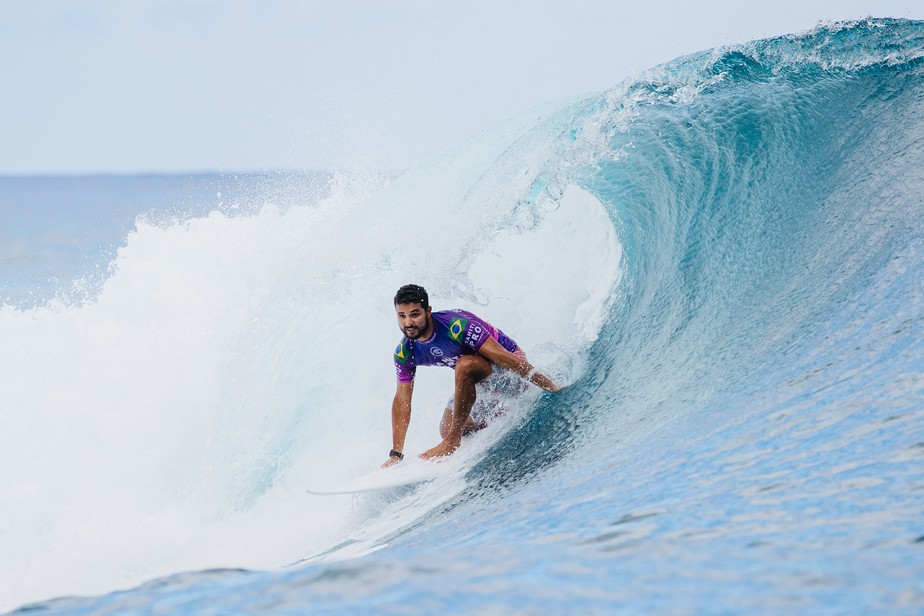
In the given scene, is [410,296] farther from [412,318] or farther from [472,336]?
[472,336]

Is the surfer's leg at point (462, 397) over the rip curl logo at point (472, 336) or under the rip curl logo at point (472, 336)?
under

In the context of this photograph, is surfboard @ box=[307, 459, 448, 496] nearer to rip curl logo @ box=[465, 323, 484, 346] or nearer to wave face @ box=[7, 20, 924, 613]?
wave face @ box=[7, 20, 924, 613]

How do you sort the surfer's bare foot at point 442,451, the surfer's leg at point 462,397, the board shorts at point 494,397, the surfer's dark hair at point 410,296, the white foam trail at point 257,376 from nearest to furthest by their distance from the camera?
the surfer's dark hair at point 410,296
the surfer's leg at point 462,397
the surfer's bare foot at point 442,451
the board shorts at point 494,397
the white foam trail at point 257,376

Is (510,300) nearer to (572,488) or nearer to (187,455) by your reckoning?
(187,455)

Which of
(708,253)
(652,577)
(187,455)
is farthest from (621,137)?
(652,577)

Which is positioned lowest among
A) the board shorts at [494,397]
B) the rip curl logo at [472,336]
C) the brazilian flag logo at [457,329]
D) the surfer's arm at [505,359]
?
the board shorts at [494,397]

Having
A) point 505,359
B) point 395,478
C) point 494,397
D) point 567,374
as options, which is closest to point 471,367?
point 505,359

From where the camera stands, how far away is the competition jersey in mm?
4762

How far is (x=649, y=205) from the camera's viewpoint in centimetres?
670

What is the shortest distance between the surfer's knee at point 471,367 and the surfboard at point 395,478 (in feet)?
1.60

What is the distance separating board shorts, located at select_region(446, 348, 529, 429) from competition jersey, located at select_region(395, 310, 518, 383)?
213 millimetres

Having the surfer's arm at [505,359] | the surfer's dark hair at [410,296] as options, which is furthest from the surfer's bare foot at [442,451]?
the surfer's dark hair at [410,296]

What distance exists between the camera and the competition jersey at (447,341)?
4.76 m

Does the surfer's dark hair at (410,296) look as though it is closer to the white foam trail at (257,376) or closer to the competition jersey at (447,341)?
the competition jersey at (447,341)
